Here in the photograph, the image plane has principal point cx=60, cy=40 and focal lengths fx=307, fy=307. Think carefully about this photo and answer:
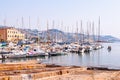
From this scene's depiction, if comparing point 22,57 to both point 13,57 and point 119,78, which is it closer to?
point 13,57

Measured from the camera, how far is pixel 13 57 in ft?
202

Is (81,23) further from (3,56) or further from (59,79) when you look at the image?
(59,79)

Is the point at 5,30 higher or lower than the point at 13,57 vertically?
higher

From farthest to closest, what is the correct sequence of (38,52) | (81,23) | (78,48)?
(81,23)
(78,48)
(38,52)

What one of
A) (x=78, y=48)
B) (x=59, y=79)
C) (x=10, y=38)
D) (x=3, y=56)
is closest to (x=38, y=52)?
(x=3, y=56)

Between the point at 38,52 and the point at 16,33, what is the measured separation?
50.3 meters

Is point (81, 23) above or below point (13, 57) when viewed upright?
above

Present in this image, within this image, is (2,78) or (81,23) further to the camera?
(81,23)

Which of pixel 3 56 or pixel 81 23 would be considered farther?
pixel 81 23

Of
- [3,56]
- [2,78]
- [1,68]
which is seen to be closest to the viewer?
[2,78]

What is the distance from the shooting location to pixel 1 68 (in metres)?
19.9

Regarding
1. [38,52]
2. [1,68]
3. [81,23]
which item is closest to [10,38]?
[81,23]

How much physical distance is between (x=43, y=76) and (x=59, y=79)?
125 centimetres

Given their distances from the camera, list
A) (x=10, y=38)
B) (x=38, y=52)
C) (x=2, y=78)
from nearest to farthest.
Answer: (x=2, y=78), (x=38, y=52), (x=10, y=38)
